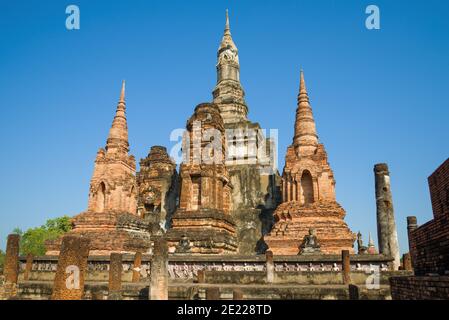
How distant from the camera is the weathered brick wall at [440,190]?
6898 millimetres

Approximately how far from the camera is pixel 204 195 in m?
22.2

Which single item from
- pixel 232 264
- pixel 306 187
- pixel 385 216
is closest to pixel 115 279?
pixel 232 264

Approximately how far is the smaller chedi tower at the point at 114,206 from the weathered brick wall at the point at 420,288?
1559 centimetres

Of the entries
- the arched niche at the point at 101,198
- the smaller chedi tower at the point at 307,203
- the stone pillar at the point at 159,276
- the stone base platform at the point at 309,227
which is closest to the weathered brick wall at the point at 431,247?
the stone pillar at the point at 159,276

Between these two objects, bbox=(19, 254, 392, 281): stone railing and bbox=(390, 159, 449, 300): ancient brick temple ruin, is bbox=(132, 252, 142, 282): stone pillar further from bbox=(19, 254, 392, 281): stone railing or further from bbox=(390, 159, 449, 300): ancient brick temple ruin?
bbox=(390, 159, 449, 300): ancient brick temple ruin

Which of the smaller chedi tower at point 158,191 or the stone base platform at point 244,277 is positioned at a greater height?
the smaller chedi tower at point 158,191

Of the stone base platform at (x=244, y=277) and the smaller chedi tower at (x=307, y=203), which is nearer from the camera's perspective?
the stone base platform at (x=244, y=277)

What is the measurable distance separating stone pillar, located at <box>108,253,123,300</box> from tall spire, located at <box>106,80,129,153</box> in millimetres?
13866

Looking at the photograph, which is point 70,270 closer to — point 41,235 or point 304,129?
point 304,129

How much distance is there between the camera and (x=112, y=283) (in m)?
11.3

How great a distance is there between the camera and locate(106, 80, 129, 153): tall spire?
25056 mm

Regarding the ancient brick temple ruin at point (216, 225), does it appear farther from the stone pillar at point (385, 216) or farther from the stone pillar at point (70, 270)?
the stone pillar at point (70, 270)

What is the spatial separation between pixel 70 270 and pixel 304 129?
1759 centimetres

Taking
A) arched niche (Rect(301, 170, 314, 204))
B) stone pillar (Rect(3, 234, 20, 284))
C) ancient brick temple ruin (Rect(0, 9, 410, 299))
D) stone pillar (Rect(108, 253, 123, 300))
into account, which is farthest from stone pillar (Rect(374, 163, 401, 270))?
stone pillar (Rect(3, 234, 20, 284))
